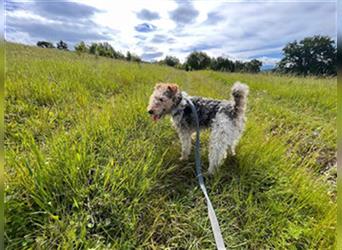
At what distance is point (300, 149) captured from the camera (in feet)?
13.3

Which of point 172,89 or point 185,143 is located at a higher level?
point 172,89

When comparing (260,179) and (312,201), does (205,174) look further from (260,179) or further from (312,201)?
(312,201)

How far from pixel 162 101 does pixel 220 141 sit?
3.52 ft

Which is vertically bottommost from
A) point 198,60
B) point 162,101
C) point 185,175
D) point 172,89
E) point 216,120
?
point 198,60

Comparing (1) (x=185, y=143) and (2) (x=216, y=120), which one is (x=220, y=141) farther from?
(1) (x=185, y=143)

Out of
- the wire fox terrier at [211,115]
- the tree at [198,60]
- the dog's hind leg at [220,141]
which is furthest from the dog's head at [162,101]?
the tree at [198,60]

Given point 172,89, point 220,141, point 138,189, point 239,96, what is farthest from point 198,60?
point 138,189

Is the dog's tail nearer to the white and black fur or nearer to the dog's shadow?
the white and black fur

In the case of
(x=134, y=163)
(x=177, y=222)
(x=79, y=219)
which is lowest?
(x=177, y=222)

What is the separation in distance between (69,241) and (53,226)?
22 centimetres

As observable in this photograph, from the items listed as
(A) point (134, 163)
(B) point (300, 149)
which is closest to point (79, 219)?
(A) point (134, 163)

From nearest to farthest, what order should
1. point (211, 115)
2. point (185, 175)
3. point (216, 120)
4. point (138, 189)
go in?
1. point (138, 189)
2. point (185, 175)
3. point (216, 120)
4. point (211, 115)

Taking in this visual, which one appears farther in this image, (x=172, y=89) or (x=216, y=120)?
(x=172, y=89)

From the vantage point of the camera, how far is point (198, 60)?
2239 inches
